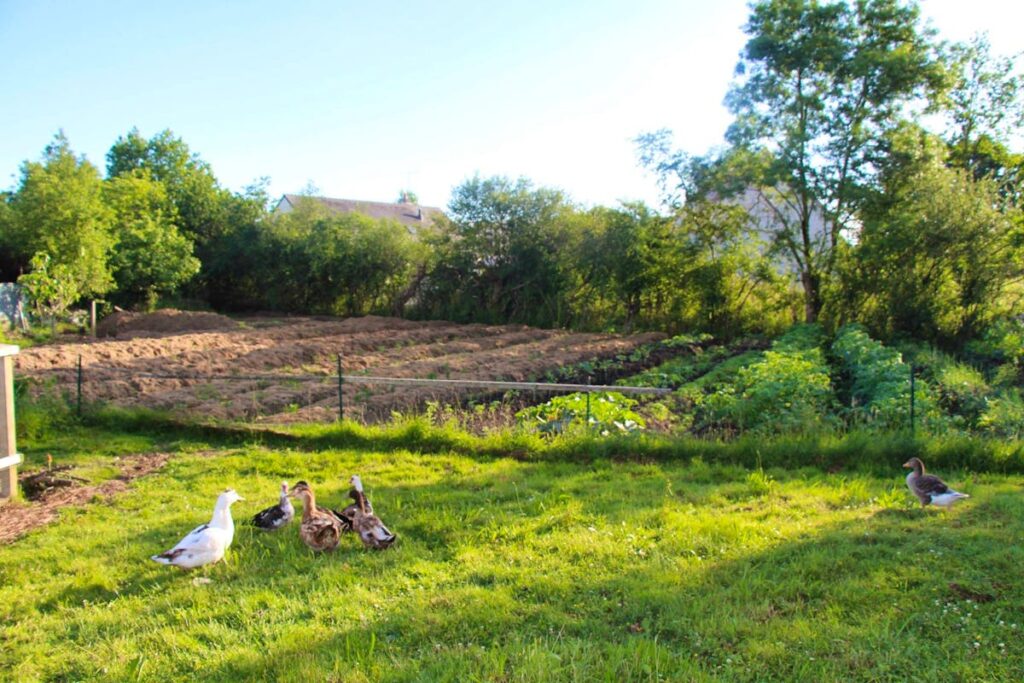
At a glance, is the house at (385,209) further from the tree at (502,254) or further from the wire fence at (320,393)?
the wire fence at (320,393)

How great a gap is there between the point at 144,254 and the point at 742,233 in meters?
21.6

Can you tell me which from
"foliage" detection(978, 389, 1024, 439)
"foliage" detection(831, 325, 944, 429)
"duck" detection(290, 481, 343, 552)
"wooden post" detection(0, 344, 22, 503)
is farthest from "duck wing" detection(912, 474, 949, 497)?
"wooden post" detection(0, 344, 22, 503)

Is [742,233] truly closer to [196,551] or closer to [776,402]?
[776,402]

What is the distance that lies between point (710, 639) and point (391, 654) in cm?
168

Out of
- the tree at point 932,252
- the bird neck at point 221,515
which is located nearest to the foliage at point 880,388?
the tree at point 932,252

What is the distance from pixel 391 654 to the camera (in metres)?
3.54

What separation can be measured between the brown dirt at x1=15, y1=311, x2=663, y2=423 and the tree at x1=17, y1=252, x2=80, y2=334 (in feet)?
6.79

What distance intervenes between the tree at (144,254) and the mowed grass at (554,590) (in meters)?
22.2

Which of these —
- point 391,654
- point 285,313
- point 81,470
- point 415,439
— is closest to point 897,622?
point 391,654

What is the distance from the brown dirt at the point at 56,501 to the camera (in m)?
5.97

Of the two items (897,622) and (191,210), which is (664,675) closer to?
(897,622)

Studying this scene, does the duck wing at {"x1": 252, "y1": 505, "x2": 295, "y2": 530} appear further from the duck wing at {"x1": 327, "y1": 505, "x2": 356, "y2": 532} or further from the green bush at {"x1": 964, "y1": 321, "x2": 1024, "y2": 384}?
the green bush at {"x1": 964, "y1": 321, "x2": 1024, "y2": 384}

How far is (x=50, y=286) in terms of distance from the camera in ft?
67.3

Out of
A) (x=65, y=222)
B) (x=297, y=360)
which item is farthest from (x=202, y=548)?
(x=65, y=222)
